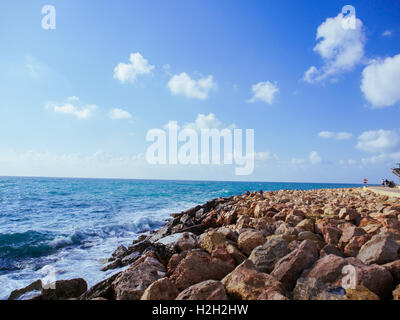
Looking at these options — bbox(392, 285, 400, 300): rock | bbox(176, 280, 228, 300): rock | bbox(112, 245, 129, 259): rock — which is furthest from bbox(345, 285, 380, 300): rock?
bbox(112, 245, 129, 259): rock

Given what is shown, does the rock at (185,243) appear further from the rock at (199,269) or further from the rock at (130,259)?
the rock at (130,259)

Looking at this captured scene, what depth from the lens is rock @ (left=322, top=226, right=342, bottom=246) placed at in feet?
12.4

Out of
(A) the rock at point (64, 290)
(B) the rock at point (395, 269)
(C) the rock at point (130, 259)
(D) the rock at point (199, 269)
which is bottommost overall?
(C) the rock at point (130, 259)

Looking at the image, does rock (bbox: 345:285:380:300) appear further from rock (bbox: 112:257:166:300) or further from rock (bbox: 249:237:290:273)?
rock (bbox: 112:257:166:300)

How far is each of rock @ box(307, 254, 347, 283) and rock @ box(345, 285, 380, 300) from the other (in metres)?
0.27

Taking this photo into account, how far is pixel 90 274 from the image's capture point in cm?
507

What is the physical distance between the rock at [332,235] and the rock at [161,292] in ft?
8.78

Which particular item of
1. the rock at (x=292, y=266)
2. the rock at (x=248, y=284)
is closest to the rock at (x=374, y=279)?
the rock at (x=292, y=266)

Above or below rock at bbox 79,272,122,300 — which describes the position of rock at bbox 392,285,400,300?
above

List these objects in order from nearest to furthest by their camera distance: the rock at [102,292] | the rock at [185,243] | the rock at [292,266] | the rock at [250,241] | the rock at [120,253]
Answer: the rock at [292,266]
the rock at [102,292]
the rock at [250,241]
the rock at [185,243]
the rock at [120,253]

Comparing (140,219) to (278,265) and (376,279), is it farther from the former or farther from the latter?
(376,279)

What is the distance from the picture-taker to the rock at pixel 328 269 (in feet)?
8.12

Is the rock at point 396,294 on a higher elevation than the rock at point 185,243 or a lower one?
higher
